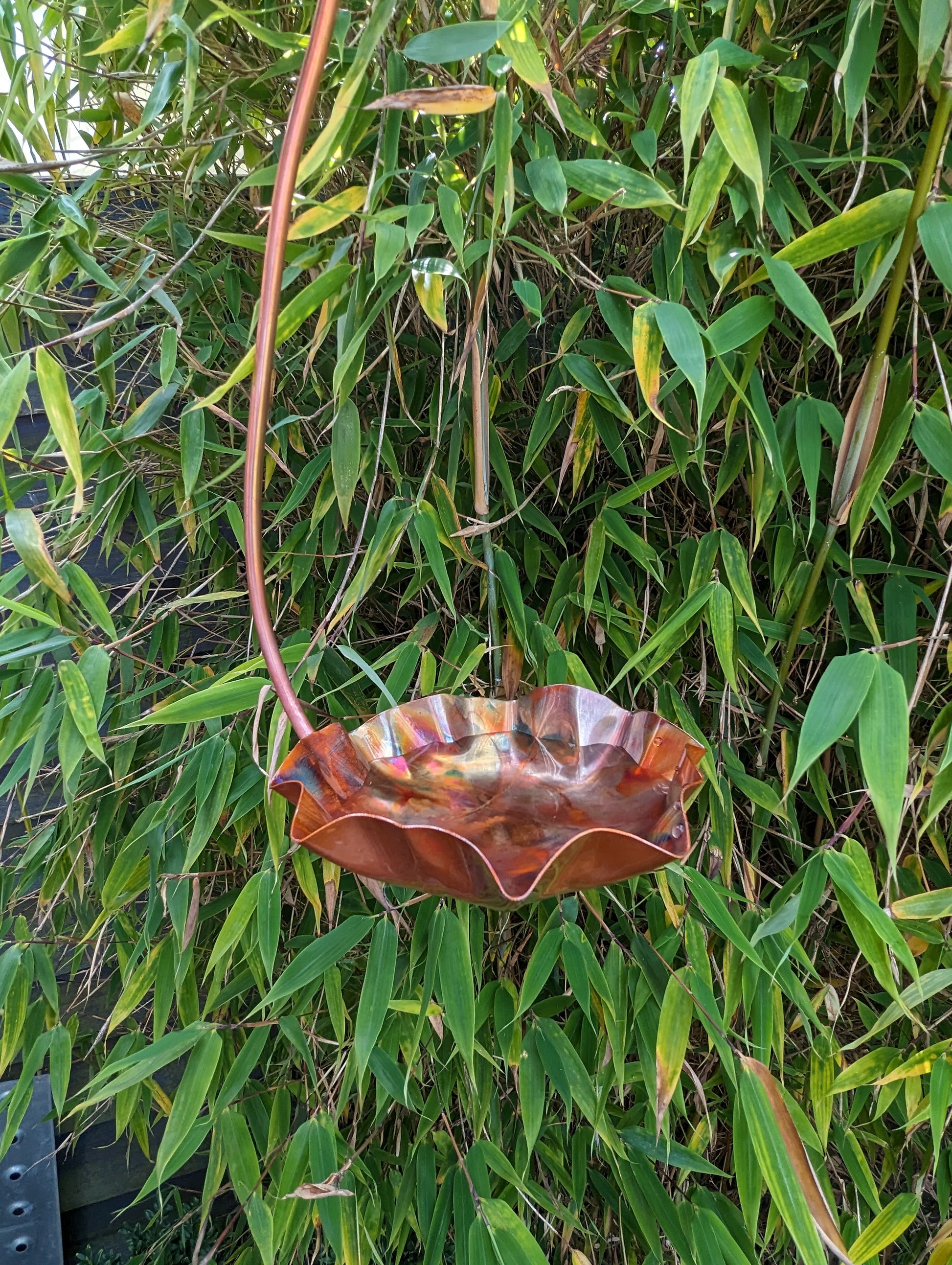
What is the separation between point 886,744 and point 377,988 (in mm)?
382

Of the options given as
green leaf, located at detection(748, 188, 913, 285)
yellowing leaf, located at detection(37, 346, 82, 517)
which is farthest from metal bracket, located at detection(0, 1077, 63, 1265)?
green leaf, located at detection(748, 188, 913, 285)

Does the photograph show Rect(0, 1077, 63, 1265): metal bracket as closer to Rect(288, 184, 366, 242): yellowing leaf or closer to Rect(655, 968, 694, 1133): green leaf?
Rect(655, 968, 694, 1133): green leaf

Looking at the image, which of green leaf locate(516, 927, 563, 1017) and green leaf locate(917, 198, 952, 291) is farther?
green leaf locate(516, 927, 563, 1017)

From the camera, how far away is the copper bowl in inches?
10.8

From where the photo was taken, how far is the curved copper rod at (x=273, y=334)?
0.25 m

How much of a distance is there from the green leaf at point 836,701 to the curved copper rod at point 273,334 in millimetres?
295

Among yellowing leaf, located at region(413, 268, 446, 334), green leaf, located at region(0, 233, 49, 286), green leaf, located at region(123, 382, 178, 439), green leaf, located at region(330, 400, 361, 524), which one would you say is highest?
green leaf, located at region(0, 233, 49, 286)

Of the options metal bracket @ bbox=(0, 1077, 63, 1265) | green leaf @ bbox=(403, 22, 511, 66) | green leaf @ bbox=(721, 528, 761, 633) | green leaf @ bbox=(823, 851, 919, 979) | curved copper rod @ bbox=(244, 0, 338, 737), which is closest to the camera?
curved copper rod @ bbox=(244, 0, 338, 737)

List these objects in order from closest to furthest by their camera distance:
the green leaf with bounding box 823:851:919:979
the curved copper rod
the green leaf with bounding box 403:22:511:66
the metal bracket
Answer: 1. the curved copper rod
2. the green leaf with bounding box 403:22:511:66
3. the green leaf with bounding box 823:851:919:979
4. the metal bracket

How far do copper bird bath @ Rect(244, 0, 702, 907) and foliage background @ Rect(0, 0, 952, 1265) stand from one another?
124 mm

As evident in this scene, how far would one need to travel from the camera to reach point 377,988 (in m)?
0.54

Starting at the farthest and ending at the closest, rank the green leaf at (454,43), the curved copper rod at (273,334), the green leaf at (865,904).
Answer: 1. the green leaf at (865,904)
2. the green leaf at (454,43)
3. the curved copper rod at (273,334)

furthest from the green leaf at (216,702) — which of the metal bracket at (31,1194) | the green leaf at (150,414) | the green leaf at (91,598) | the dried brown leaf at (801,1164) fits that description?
the metal bracket at (31,1194)

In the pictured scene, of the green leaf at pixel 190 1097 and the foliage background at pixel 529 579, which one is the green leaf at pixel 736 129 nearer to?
the foliage background at pixel 529 579
